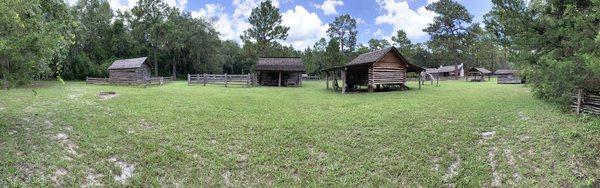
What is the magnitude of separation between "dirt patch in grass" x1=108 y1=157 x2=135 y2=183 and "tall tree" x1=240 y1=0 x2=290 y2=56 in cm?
4520

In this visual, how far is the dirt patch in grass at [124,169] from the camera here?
7036mm

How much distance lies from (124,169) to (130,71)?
32.3 meters

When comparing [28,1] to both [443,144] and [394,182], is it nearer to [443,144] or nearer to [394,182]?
[394,182]

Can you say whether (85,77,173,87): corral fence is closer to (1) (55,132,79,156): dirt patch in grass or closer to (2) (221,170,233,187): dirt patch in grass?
(1) (55,132,79,156): dirt patch in grass

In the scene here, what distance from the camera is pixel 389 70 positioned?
84.7ft

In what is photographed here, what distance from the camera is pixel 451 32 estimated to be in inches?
2299

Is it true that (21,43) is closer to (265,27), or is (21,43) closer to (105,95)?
(105,95)

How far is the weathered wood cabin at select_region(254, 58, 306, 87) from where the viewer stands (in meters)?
35.9

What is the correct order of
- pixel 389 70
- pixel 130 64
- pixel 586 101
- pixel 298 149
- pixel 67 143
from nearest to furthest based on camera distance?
pixel 67 143
pixel 298 149
pixel 586 101
pixel 389 70
pixel 130 64

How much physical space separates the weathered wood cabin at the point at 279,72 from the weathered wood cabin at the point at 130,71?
481 inches

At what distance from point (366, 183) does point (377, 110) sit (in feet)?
22.4

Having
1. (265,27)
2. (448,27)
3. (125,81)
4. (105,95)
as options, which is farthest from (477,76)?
(105,95)

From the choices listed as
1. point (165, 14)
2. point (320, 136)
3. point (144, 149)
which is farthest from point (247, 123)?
point (165, 14)

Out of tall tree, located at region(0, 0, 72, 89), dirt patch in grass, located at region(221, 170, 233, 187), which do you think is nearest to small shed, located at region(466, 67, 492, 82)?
dirt patch in grass, located at region(221, 170, 233, 187)
